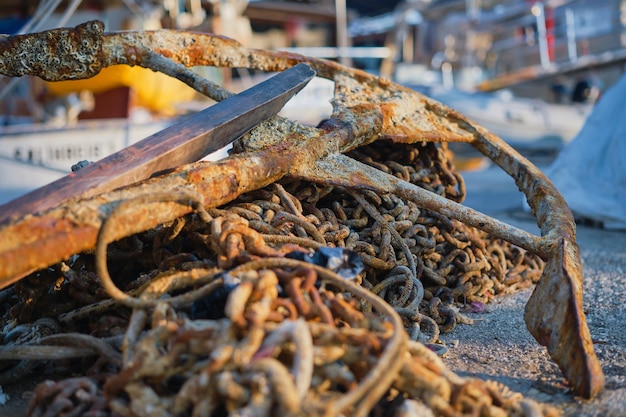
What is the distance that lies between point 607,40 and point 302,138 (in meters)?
16.2

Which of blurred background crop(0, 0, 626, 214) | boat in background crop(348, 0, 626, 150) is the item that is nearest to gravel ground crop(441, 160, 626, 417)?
blurred background crop(0, 0, 626, 214)

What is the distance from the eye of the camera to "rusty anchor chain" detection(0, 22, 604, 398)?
1832mm

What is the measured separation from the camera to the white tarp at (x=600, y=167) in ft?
16.5

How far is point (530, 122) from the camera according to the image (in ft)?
36.6

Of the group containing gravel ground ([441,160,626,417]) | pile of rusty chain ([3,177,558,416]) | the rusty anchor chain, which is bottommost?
gravel ground ([441,160,626,417])

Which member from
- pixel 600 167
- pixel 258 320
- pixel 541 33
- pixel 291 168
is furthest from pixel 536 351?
pixel 541 33

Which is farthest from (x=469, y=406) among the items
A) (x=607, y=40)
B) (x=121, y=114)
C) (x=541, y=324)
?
(x=607, y=40)

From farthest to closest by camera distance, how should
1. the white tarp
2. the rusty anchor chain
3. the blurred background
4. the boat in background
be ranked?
the boat in background < the blurred background < the white tarp < the rusty anchor chain

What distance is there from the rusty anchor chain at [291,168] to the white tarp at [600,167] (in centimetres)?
215

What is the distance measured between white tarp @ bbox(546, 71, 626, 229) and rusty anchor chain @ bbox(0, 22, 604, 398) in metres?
2.15

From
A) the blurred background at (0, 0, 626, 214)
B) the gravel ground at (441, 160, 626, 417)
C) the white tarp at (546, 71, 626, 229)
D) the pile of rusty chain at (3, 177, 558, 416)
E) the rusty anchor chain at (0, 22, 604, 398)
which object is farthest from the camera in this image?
the blurred background at (0, 0, 626, 214)

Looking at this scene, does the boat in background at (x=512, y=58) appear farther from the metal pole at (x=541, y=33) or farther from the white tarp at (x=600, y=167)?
the white tarp at (x=600, y=167)

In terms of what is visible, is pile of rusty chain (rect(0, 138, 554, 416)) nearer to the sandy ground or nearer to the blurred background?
the sandy ground

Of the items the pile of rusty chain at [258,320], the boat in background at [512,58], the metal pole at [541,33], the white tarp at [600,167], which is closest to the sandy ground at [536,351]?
the pile of rusty chain at [258,320]
